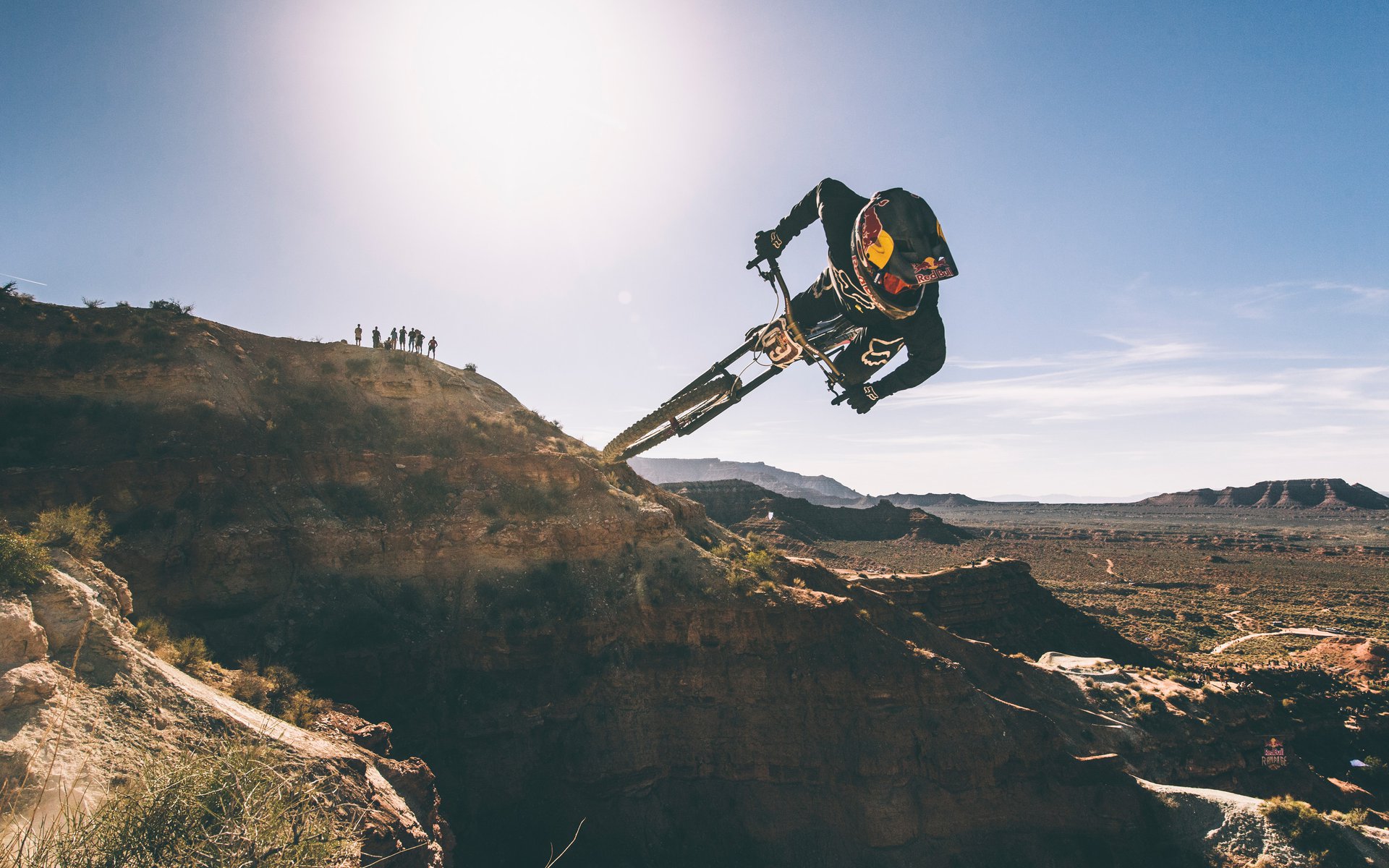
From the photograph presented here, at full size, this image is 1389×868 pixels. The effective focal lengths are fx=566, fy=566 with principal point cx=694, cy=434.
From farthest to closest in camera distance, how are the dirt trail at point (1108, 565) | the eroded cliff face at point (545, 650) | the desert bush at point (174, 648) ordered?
1. the dirt trail at point (1108, 565)
2. the eroded cliff face at point (545, 650)
3. the desert bush at point (174, 648)

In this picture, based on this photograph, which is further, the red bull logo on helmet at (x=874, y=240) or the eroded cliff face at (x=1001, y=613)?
the eroded cliff face at (x=1001, y=613)

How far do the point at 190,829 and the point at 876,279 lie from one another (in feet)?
28.6

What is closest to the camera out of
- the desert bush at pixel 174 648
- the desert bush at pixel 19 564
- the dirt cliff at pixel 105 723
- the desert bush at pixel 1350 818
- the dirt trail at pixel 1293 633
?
the dirt cliff at pixel 105 723

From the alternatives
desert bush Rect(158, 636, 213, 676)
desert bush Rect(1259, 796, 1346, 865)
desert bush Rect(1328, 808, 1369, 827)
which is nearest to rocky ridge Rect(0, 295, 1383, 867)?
desert bush Rect(1259, 796, 1346, 865)

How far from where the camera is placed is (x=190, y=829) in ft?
14.7

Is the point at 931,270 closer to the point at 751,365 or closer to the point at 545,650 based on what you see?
the point at 751,365

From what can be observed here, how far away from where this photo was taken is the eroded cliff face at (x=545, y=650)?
16.9 m

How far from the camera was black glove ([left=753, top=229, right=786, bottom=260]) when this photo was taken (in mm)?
9148

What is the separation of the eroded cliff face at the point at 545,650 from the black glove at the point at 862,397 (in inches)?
475

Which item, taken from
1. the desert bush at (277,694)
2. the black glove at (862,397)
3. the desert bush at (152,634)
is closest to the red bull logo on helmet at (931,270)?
the black glove at (862,397)

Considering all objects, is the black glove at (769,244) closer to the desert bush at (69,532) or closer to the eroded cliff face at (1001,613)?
the desert bush at (69,532)

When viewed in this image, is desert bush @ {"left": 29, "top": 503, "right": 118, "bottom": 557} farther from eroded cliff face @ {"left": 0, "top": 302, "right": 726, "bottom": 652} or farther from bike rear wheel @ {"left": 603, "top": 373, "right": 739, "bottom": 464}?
bike rear wheel @ {"left": 603, "top": 373, "right": 739, "bottom": 464}

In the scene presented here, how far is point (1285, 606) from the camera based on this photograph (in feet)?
182

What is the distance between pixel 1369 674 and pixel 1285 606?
96.1 feet
